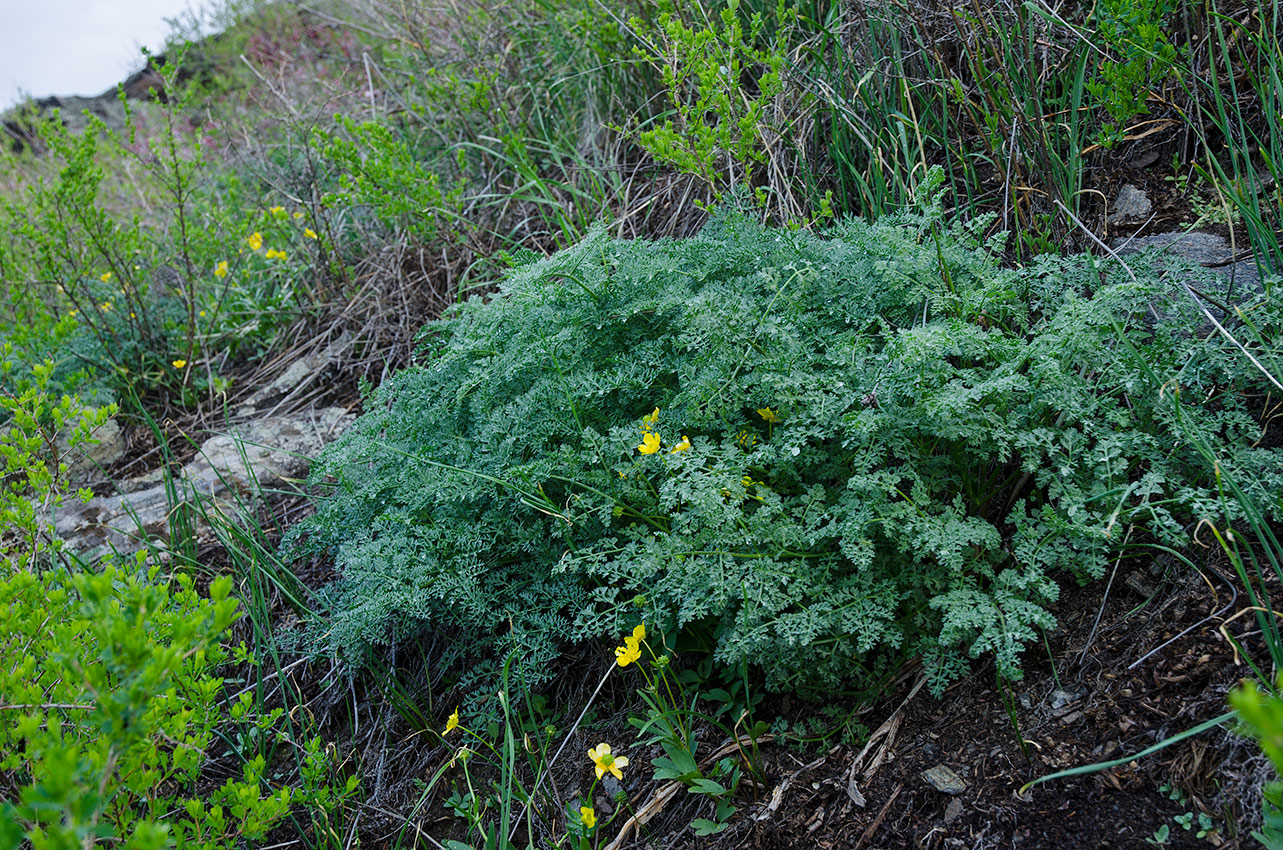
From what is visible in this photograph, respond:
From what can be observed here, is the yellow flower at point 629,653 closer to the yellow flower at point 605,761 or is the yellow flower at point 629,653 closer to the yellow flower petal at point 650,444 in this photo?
the yellow flower at point 605,761

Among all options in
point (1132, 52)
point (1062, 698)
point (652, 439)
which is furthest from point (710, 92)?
point (1062, 698)

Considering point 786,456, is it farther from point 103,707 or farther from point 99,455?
point 99,455

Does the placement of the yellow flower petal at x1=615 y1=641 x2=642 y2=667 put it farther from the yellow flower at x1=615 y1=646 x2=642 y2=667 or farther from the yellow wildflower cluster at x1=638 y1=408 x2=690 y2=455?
the yellow wildflower cluster at x1=638 y1=408 x2=690 y2=455

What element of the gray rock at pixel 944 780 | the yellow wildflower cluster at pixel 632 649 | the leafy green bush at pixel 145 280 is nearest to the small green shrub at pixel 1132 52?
the gray rock at pixel 944 780

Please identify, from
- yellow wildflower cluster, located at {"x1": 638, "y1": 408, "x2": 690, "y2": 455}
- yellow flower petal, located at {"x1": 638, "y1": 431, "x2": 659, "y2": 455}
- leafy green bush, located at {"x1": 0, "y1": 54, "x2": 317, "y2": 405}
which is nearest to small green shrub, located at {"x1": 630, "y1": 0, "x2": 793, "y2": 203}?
yellow wildflower cluster, located at {"x1": 638, "y1": 408, "x2": 690, "y2": 455}

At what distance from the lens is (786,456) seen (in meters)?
1.80

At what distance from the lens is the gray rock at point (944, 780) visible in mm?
1584

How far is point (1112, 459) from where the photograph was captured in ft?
5.56

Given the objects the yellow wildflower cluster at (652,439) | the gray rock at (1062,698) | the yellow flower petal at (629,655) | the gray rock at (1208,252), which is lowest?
the gray rock at (1062,698)

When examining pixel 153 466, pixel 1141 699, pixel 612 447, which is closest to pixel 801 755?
pixel 1141 699

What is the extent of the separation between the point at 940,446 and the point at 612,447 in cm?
75

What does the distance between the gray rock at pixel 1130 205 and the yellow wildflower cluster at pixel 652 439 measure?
1683mm

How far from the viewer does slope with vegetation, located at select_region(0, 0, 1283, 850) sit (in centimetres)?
156

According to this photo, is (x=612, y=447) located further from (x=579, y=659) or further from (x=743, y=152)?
(x=743, y=152)
